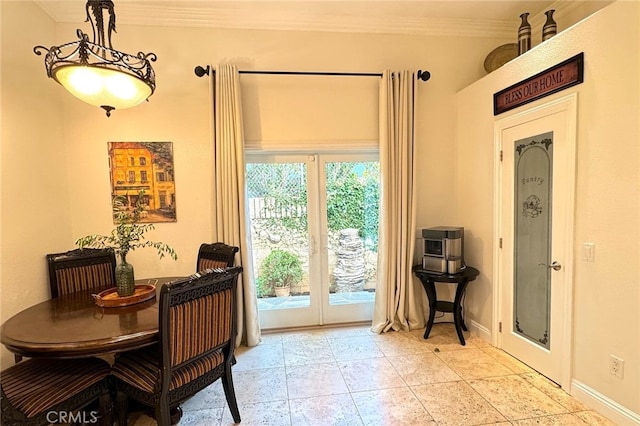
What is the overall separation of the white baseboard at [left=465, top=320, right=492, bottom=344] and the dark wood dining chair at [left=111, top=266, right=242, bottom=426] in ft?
8.13

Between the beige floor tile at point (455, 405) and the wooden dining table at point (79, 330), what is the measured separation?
6.23 ft

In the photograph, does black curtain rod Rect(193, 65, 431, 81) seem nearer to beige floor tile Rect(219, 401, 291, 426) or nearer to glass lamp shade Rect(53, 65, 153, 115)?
glass lamp shade Rect(53, 65, 153, 115)

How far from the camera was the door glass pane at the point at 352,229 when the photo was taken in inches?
141

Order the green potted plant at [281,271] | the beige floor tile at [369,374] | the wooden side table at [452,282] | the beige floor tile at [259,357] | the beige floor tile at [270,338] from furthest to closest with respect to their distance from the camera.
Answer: the green potted plant at [281,271], the beige floor tile at [270,338], the wooden side table at [452,282], the beige floor tile at [259,357], the beige floor tile at [369,374]

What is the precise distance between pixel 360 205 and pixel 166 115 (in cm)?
223

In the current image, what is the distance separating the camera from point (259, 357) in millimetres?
3014

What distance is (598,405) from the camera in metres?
2.14

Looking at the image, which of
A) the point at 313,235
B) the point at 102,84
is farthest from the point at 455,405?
the point at 102,84

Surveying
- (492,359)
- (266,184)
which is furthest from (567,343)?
(266,184)

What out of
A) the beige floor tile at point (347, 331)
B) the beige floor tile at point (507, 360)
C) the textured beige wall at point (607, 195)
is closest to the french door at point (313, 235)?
A: the beige floor tile at point (347, 331)

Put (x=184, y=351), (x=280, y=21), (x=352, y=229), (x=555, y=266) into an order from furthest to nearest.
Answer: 1. (x=352, y=229)
2. (x=280, y=21)
3. (x=555, y=266)
4. (x=184, y=351)

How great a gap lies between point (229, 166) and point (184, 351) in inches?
71.5

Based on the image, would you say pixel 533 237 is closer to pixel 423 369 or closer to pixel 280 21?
pixel 423 369

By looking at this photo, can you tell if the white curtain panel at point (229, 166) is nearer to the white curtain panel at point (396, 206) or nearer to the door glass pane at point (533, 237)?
the white curtain panel at point (396, 206)
